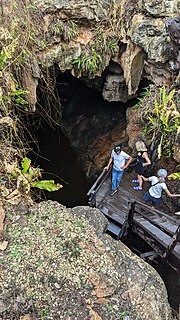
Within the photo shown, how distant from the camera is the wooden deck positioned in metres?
6.32

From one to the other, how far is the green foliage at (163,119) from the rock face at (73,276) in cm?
398

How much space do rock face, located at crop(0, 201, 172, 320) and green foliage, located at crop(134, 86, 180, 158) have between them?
3.98 metres

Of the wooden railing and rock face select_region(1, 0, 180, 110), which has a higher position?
rock face select_region(1, 0, 180, 110)

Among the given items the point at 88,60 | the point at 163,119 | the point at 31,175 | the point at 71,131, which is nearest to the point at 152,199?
the point at 163,119

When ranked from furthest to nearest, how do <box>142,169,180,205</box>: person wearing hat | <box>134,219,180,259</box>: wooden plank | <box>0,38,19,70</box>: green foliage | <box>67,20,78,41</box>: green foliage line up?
<box>67,20,78,41</box>: green foliage, <box>142,169,180,205</box>: person wearing hat, <box>134,219,180,259</box>: wooden plank, <box>0,38,19,70</box>: green foliage

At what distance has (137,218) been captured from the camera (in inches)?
294

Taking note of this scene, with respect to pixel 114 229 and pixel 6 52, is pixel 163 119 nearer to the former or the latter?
pixel 114 229

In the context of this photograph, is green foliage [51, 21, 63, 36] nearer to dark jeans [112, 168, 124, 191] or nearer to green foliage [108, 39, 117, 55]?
green foliage [108, 39, 117, 55]

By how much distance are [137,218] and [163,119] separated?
2.73 metres

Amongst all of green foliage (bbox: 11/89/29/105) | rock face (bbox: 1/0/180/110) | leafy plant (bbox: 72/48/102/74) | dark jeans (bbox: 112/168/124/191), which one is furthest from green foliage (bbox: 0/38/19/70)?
dark jeans (bbox: 112/168/124/191)

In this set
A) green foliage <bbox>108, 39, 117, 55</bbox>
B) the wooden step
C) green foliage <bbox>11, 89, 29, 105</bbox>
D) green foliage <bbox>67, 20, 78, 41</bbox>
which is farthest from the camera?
green foliage <bbox>108, 39, 117, 55</bbox>

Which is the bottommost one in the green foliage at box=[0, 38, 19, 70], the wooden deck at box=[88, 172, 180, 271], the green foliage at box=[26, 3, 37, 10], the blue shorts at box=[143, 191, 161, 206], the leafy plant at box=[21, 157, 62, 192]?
the wooden deck at box=[88, 172, 180, 271]

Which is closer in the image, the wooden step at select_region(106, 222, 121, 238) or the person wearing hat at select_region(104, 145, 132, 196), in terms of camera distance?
the person wearing hat at select_region(104, 145, 132, 196)

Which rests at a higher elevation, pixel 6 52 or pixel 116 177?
pixel 6 52
